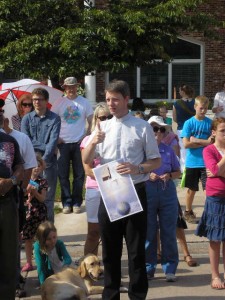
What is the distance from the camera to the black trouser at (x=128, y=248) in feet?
19.1

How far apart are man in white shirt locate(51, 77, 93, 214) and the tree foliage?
395 centimetres

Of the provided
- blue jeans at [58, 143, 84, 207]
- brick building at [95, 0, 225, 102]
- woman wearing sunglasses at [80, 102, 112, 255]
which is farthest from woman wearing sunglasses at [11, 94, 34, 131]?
brick building at [95, 0, 225, 102]

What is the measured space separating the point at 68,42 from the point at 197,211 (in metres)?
5.42

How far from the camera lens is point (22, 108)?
9.10 m

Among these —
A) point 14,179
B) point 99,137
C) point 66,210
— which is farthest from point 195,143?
point 14,179

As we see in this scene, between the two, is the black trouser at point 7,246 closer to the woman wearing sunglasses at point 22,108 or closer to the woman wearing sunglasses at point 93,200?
the woman wearing sunglasses at point 93,200

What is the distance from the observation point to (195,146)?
924 centimetres

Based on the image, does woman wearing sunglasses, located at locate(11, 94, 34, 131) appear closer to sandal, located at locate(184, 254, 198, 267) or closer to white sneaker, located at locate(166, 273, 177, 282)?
sandal, located at locate(184, 254, 198, 267)

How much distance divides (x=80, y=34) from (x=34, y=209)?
25.3 feet

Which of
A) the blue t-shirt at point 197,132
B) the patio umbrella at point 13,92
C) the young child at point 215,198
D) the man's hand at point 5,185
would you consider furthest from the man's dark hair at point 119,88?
the patio umbrella at point 13,92

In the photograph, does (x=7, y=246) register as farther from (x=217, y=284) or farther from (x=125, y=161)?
(x=217, y=284)

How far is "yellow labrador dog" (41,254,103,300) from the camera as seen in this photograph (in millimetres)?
5672

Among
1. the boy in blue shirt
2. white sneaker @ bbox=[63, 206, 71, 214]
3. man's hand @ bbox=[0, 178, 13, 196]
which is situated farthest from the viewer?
white sneaker @ bbox=[63, 206, 71, 214]

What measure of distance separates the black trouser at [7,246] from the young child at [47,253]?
1.06 metres
